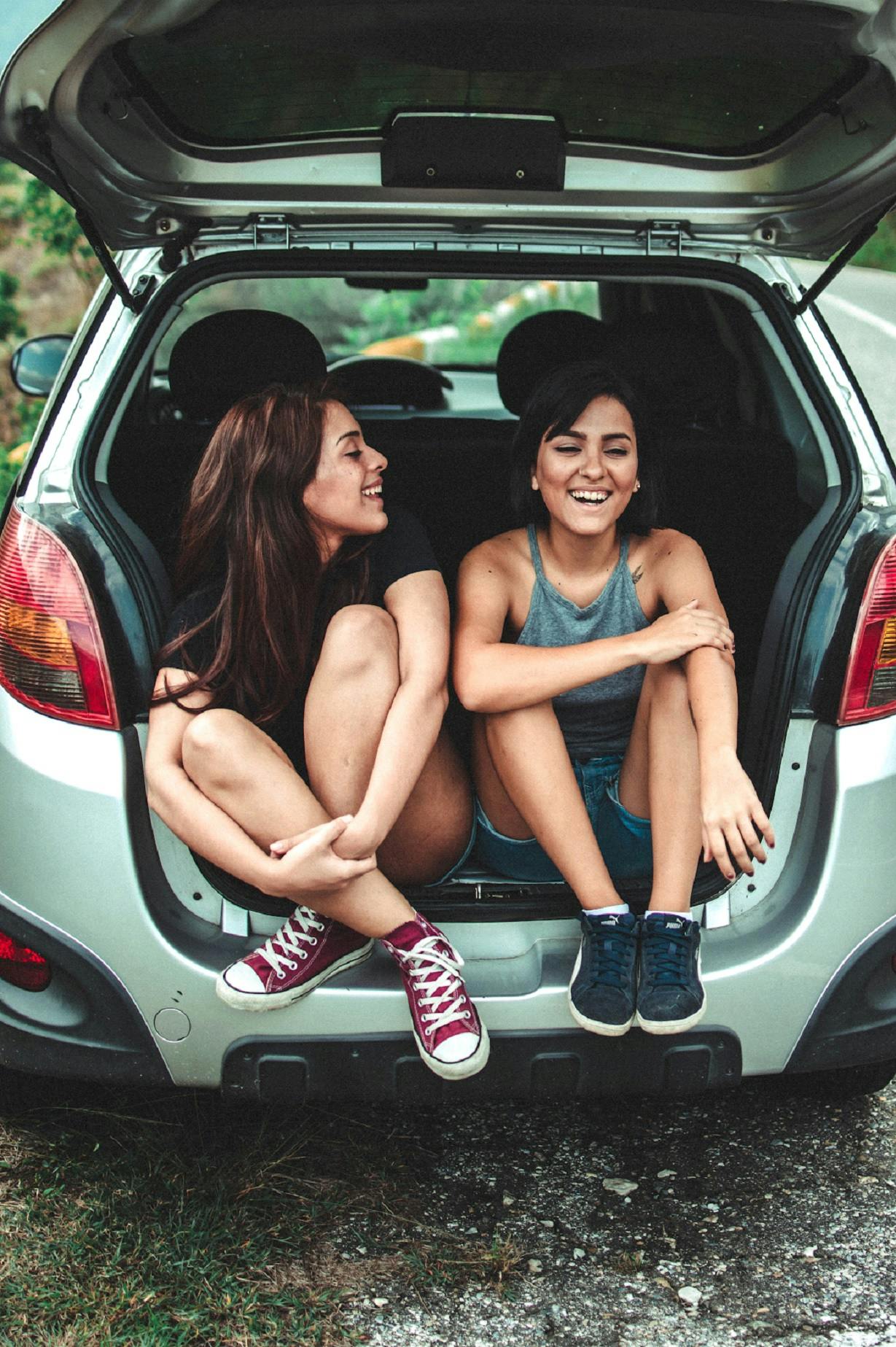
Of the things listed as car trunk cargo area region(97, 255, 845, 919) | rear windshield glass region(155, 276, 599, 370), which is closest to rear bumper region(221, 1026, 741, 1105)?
car trunk cargo area region(97, 255, 845, 919)

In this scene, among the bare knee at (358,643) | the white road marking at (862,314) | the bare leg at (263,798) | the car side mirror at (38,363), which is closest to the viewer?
the bare leg at (263,798)

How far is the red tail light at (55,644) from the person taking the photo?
77.8 inches

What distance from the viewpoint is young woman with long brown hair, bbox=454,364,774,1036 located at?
2.00 metres

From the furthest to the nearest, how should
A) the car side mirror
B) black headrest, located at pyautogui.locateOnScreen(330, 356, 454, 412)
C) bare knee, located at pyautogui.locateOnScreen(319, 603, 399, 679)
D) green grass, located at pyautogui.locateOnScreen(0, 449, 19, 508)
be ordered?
green grass, located at pyautogui.locateOnScreen(0, 449, 19, 508) → black headrest, located at pyautogui.locateOnScreen(330, 356, 454, 412) → the car side mirror → bare knee, located at pyautogui.locateOnScreen(319, 603, 399, 679)

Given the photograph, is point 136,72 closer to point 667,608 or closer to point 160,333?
point 160,333

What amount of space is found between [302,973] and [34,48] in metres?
1.36

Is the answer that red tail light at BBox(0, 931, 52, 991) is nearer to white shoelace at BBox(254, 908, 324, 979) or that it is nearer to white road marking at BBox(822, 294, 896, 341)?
white shoelace at BBox(254, 908, 324, 979)

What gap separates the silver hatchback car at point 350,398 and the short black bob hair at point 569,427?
0.78 ft

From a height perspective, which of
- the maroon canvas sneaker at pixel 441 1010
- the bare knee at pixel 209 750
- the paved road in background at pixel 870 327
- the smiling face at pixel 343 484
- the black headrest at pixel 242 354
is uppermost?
the paved road in background at pixel 870 327

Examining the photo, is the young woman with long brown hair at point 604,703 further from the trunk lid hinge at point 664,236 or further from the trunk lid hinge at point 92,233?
the trunk lid hinge at point 92,233

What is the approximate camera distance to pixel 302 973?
1.96 m

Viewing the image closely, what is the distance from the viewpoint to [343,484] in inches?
88.1

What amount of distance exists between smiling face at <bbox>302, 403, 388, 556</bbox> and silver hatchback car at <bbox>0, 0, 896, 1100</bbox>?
0.30 metres

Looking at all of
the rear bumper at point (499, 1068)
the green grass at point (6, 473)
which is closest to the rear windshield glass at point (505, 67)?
the rear bumper at point (499, 1068)
